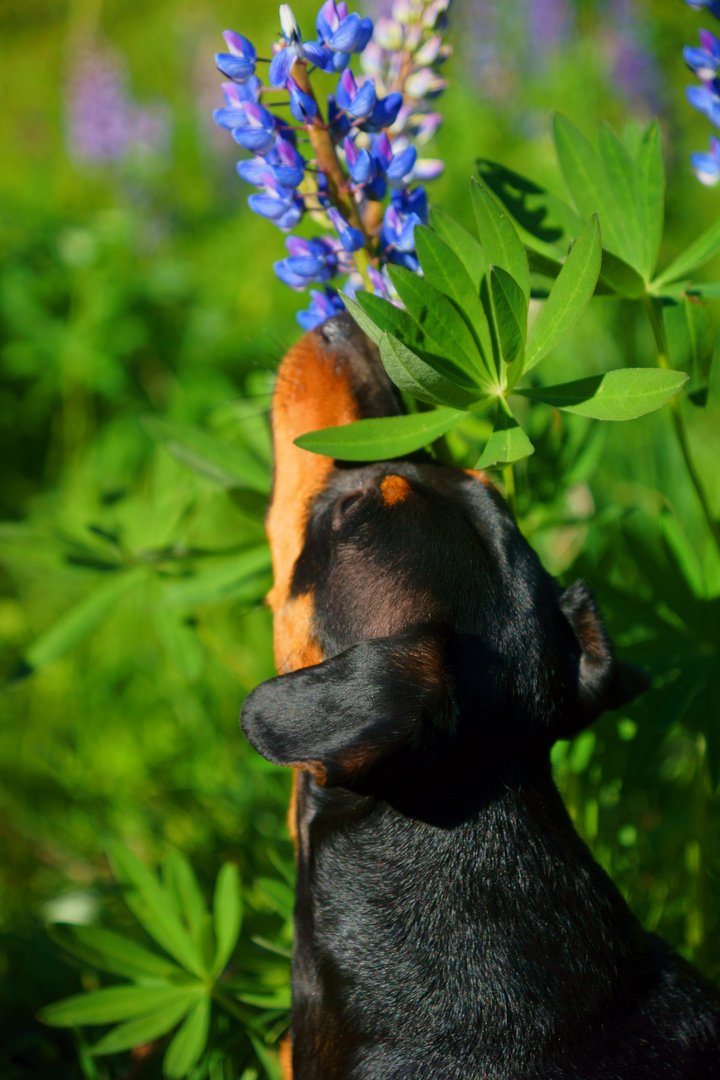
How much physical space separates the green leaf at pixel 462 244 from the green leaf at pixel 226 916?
4.22 feet

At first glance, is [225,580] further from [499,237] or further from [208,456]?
[499,237]

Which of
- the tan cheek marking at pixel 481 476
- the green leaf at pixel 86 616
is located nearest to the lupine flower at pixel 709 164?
the tan cheek marking at pixel 481 476

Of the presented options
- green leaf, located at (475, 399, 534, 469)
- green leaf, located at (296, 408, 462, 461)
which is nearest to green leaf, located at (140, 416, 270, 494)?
green leaf, located at (296, 408, 462, 461)

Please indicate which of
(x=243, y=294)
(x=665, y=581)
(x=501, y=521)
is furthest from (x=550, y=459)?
(x=243, y=294)

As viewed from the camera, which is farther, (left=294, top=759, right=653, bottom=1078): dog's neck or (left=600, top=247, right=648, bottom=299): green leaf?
(left=600, top=247, right=648, bottom=299): green leaf

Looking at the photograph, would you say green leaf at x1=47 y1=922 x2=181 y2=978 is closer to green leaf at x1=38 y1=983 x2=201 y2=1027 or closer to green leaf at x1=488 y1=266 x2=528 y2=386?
green leaf at x1=38 y1=983 x2=201 y2=1027

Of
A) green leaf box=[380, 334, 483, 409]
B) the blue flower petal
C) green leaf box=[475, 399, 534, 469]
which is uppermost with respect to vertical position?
the blue flower petal

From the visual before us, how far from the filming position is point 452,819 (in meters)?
1.31

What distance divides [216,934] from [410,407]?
1.22 meters

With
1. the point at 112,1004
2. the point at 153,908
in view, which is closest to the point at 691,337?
the point at 153,908

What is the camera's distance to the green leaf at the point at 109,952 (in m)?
1.66

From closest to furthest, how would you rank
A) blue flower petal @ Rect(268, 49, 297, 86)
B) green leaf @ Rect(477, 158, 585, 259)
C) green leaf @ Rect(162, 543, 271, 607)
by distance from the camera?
blue flower petal @ Rect(268, 49, 297, 86), green leaf @ Rect(477, 158, 585, 259), green leaf @ Rect(162, 543, 271, 607)

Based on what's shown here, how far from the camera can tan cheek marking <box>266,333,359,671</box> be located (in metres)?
1.48

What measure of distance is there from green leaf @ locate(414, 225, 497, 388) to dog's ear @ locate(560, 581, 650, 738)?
41 cm
